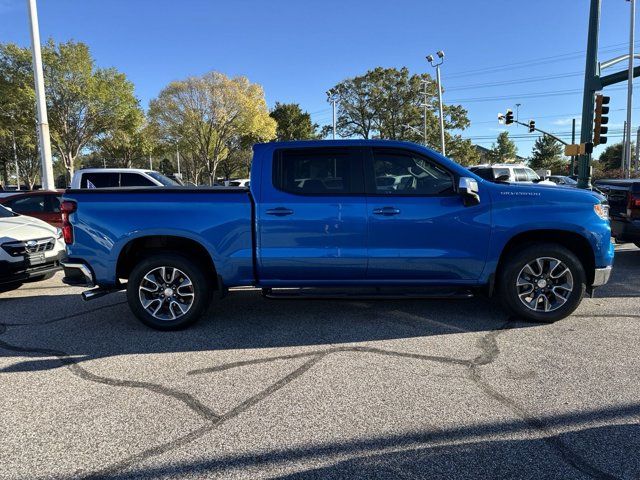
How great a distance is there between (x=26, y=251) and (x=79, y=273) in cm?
222

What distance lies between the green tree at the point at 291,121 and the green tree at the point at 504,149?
Result: 115 ft

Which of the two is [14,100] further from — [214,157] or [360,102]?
[360,102]

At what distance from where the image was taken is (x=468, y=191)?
4.65 metres

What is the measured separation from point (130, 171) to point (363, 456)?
10951mm

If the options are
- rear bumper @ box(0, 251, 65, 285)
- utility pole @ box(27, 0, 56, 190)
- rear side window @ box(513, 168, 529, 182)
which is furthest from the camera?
rear side window @ box(513, 168, 529, 182)

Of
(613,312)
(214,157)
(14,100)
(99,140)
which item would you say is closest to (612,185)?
(613,312)

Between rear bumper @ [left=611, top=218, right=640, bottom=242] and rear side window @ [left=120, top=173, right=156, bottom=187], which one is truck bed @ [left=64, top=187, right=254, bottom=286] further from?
rear side window @ [left=120, top=173, right=156, bottom=187]

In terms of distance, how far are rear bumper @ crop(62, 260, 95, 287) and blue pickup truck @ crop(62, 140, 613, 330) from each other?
24 millimetres

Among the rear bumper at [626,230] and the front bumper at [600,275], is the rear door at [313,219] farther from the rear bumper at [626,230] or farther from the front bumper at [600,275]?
the rear bumper at [626,230]

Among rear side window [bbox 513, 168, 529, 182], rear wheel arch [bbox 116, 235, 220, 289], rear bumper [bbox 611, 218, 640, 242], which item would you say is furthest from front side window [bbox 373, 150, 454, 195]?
rear side window [bbox 513, 168, 529, 182]

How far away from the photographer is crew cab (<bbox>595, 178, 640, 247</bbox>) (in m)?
7.84

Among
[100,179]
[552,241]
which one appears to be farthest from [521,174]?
[552,241]

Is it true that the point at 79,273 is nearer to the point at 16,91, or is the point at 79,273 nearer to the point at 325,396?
the point at 325,396

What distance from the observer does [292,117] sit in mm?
55594
